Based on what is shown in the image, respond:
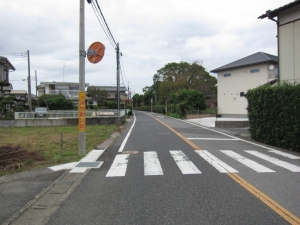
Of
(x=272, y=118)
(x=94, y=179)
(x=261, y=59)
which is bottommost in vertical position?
(x=94, y=179)

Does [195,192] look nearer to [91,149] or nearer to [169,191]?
[169,191]

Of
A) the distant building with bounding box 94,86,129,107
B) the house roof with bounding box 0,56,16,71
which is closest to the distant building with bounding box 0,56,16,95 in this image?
the house roof with bounding box 0,56,16,71

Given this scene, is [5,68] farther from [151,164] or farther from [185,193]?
[185,193]

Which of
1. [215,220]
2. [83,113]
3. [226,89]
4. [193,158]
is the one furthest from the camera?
[226,89]

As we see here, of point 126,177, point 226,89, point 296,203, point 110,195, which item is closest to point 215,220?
point 296,203

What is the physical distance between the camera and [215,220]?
4008mm

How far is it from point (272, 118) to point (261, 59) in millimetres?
23353

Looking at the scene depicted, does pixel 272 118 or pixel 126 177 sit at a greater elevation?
pixel 272 118

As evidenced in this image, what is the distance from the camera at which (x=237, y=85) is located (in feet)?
118

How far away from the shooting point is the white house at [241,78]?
3216 cm

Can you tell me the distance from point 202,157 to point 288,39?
1000 centimetres

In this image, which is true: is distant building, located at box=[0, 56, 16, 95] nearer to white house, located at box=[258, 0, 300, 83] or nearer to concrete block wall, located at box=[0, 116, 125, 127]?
concrete block wall, located at box=[0, 116, 125, 127]

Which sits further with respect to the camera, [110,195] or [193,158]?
[193,158]

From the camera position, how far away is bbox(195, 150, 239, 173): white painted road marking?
714 centimetres
